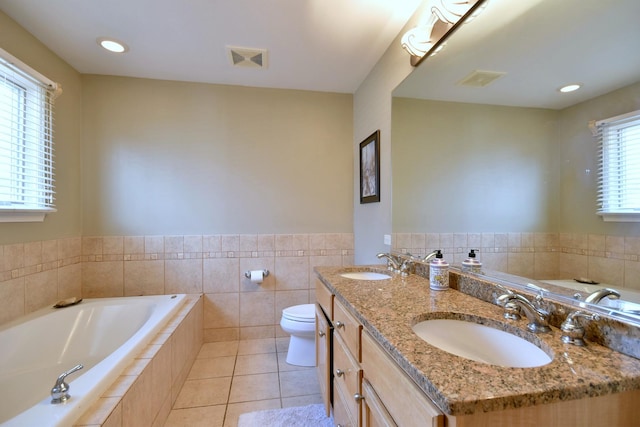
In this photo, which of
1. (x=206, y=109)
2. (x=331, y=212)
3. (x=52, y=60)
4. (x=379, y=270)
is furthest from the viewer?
(x=331, y=212)

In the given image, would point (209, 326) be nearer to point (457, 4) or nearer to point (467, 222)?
point (467, 222)

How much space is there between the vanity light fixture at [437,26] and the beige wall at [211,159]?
50.1 inches

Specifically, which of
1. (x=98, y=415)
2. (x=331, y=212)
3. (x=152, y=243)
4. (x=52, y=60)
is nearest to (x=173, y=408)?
(x=98, y=415)

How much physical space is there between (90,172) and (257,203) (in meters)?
Answer: 1.41

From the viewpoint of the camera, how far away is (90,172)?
2.46 metres

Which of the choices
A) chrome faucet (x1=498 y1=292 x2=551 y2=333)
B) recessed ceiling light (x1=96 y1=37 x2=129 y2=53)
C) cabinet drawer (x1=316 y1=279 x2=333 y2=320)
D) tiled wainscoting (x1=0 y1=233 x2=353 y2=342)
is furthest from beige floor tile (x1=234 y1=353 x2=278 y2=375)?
recessed ceiling light (x1=96 y1=37 x2=129 y2=53)

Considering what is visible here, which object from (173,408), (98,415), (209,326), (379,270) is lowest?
(173,408)

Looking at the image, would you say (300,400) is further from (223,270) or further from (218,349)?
(223,270)

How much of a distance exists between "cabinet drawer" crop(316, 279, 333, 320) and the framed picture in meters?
0.81

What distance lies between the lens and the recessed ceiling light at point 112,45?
1984 millimetres

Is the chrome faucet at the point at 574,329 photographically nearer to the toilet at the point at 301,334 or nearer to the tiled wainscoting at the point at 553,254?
the tiled wainscoting at the point at 553,254

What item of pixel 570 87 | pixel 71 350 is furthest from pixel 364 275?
pixel 71 350

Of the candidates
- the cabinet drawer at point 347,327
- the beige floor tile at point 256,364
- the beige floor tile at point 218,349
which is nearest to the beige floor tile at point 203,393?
the beige floor tile at point 256,364

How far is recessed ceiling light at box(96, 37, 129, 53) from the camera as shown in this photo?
78.1 inches
